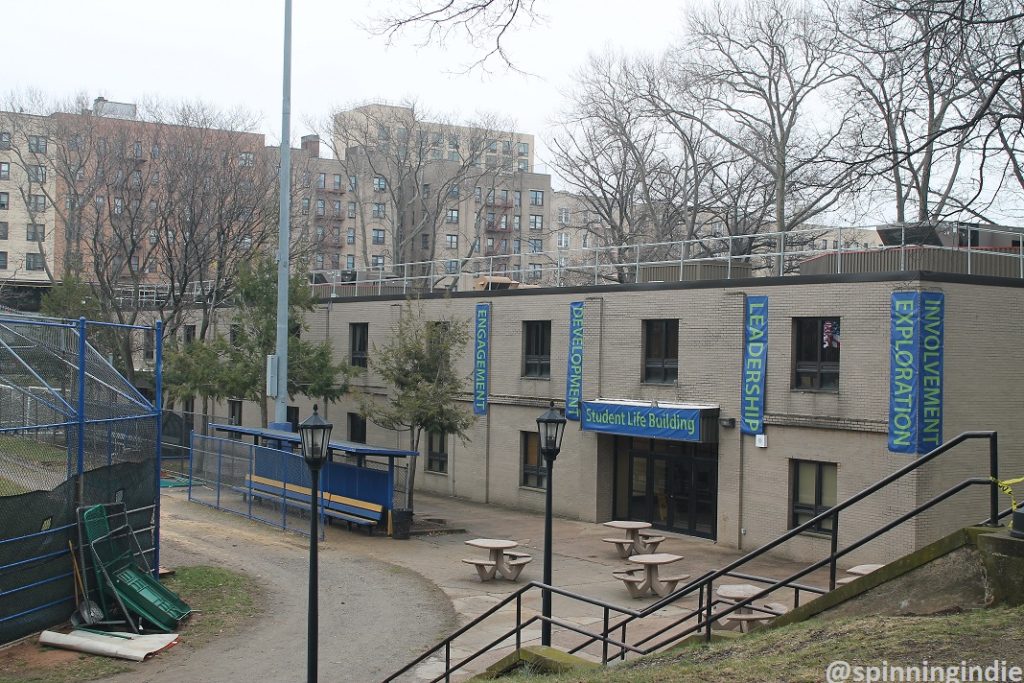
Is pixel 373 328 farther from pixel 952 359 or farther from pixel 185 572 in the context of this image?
pixel 952 359

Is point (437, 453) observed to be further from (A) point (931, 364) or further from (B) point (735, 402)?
(A) point (931, 364)

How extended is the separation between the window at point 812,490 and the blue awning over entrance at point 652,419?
2.23 metres

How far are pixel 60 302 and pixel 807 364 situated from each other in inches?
1115

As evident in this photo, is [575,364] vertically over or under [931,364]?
under

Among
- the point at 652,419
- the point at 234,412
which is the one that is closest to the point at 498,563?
the point at 652,419

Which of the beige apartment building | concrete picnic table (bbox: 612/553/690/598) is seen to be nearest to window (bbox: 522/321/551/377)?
the beige apartment building

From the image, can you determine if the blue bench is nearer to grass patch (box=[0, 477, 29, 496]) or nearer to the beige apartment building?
the beige apartment building

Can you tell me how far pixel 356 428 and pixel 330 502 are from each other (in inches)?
417

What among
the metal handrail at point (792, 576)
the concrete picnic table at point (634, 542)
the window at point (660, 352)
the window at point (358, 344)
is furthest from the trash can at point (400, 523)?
the metal handrail at point (792, 576)

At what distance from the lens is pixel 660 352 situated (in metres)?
26.4

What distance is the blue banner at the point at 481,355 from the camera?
3117cm

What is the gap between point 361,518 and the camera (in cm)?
2539

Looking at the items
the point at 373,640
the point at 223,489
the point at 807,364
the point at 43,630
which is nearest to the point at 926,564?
the point at 373,640

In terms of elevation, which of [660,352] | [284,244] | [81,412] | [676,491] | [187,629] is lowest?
[187,629]
